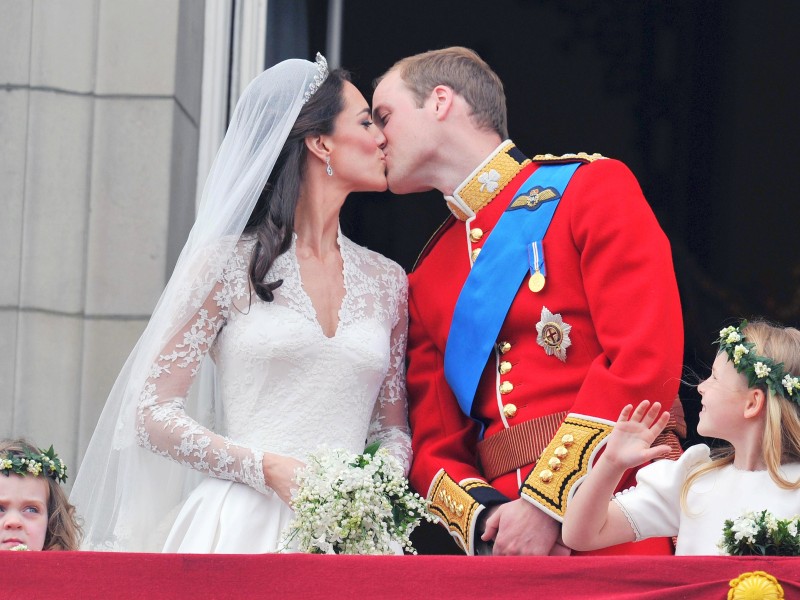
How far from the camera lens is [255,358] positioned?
356 centimetres

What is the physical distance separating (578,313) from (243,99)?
1110 mm

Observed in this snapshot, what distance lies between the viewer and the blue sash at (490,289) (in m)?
3.57

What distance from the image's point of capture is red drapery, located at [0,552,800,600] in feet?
8.07

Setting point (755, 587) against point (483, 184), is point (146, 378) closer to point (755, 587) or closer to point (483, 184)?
point (483, 184)

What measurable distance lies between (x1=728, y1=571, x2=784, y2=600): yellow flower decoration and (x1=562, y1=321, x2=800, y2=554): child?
45 centimetres

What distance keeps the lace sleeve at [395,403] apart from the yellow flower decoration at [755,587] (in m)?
1.37

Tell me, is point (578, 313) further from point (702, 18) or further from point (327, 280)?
point (702, 18)

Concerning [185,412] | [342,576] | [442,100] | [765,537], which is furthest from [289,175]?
[765,537]

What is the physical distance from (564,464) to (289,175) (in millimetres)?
1164

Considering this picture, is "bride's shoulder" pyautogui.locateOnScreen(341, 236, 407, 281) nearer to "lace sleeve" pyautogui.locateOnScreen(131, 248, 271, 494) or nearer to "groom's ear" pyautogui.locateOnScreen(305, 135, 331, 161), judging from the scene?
"groom's ear" pyautogui.locateOnScreen(305, 135, 331, 161)

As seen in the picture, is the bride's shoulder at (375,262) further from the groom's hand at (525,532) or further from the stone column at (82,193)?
the groom's hand at (525,532)

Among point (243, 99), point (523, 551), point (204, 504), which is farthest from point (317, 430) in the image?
point (243, 99)

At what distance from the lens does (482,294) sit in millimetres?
3623

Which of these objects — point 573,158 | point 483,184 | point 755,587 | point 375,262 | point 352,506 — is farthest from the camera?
point 375,262
